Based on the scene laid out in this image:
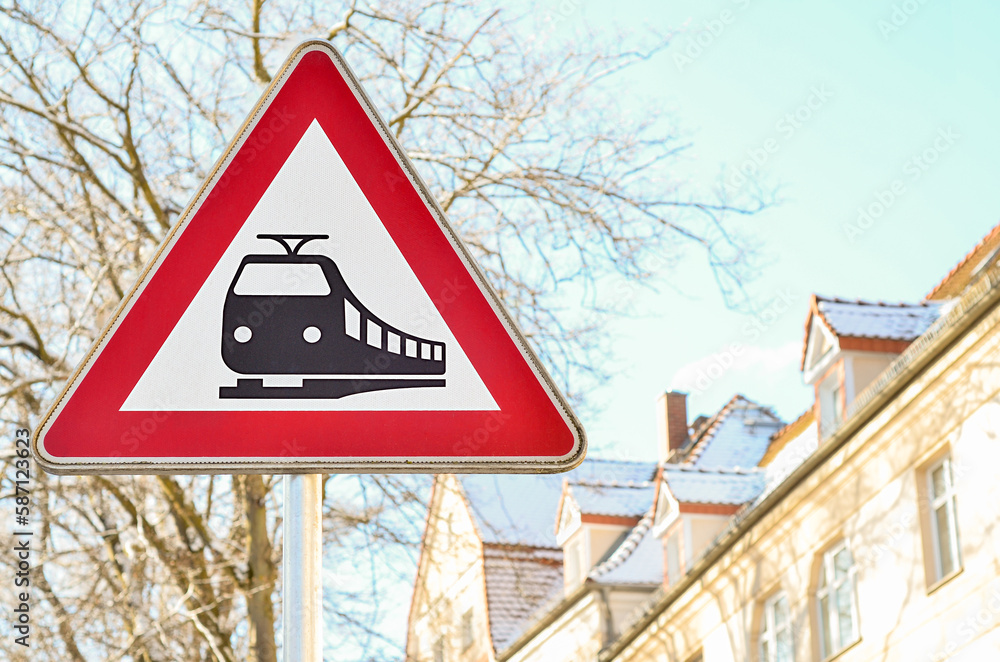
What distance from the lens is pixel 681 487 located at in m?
20.5

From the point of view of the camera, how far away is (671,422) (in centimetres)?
2964

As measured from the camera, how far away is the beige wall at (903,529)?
1292 cm

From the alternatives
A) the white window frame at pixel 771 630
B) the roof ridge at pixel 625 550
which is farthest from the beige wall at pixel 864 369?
the roof ridge at pixel 625 550

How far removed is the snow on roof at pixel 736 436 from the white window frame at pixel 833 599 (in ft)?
28.2

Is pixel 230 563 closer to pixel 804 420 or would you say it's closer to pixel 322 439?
pixel 322 439

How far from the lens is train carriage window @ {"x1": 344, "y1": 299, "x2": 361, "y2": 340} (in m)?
1.75

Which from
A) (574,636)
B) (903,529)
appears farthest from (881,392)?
(574,636)

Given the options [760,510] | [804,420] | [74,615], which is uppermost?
[804,420]

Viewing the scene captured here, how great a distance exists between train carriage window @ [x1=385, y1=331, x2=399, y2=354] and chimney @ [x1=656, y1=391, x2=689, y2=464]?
27889mm

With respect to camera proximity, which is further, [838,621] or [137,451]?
[838,621]

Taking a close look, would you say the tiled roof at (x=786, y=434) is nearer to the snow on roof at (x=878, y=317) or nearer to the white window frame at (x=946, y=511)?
the snow on roof at (x=878, y=317)

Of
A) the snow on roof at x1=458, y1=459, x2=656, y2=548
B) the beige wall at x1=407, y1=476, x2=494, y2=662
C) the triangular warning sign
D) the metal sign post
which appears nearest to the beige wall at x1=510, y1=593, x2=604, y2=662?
the snow on roof at x1=458, y1=459, x2=656, y2=548

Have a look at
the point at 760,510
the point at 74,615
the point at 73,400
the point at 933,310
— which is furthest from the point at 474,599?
the point at 73,400

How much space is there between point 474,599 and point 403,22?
21345mm
